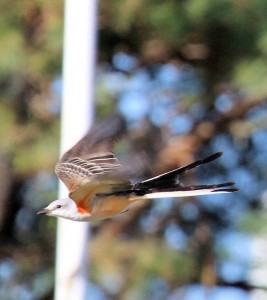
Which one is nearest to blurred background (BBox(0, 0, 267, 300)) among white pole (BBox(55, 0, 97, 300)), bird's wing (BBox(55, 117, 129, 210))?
white pole (BBox(55, 0, 97, 300))

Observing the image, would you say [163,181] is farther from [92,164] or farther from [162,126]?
[162,126]

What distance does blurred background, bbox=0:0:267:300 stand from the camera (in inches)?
183

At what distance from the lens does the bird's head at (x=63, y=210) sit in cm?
182

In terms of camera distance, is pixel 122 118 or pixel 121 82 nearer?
pixel 122 118

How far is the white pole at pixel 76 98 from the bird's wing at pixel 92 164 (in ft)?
5.00

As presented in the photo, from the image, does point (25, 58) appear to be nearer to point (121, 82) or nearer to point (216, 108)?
point (121, 82)

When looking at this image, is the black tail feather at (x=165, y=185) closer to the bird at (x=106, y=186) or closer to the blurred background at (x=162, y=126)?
the bird at (x=106, y=186)

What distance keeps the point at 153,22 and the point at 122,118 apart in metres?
2.77

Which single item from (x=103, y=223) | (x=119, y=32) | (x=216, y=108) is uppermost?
(x=119, y=32)

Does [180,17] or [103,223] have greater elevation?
[180,17]

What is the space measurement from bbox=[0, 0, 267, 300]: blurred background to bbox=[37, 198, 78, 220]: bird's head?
2656 millimetres

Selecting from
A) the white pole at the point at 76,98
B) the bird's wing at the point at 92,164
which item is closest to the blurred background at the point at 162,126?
the white pole at the point at 76,98

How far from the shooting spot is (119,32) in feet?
16.0

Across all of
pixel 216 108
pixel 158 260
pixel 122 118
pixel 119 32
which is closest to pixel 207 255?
pixel 158 260
